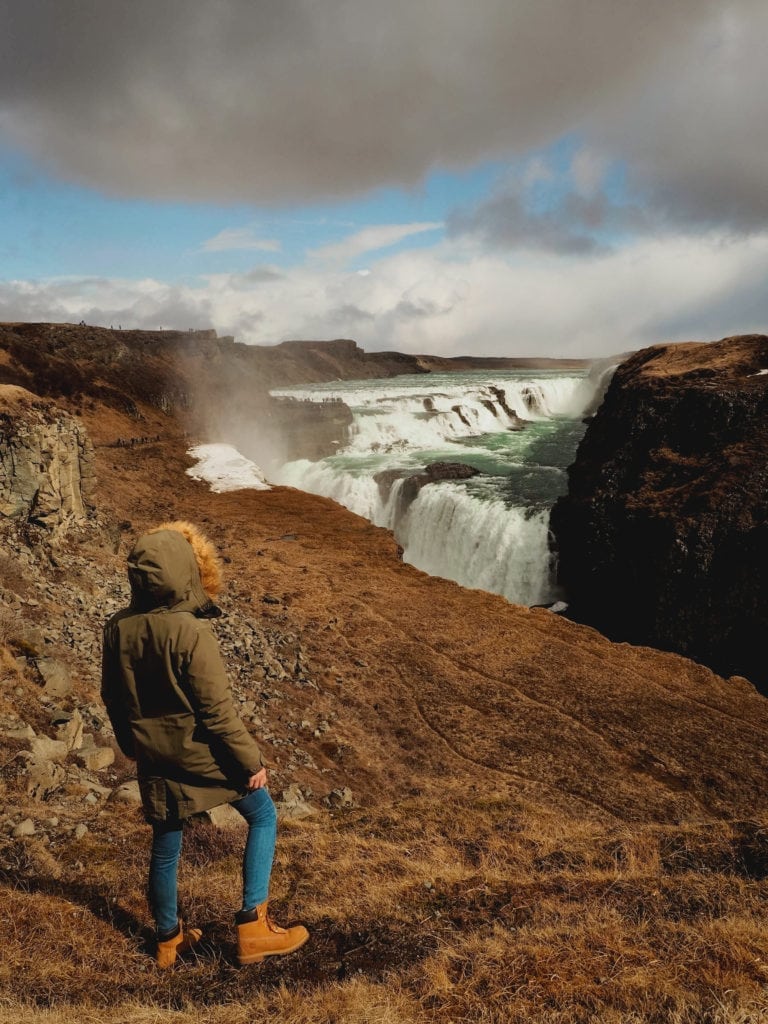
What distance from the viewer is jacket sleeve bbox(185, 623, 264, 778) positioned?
3.04m

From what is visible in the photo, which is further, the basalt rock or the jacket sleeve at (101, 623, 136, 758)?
the basalt rock

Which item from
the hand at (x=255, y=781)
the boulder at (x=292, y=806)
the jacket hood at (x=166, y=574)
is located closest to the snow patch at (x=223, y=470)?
the boulder at (x=292, y=806)

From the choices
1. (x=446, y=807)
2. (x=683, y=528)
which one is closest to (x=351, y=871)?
(x=446, y=807)

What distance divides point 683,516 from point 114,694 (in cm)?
1886

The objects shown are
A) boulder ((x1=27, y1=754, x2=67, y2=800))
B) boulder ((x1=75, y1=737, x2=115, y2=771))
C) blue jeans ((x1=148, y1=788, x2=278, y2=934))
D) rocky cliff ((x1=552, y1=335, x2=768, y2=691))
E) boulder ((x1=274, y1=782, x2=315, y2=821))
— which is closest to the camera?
blue jeans ((x1=148, y1=788, x2=278, y2=934))

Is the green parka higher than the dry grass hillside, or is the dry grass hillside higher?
the green parka

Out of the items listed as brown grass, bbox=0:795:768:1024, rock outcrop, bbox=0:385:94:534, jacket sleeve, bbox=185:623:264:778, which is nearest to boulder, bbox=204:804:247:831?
brown grass, bbox=0:795:768:1024

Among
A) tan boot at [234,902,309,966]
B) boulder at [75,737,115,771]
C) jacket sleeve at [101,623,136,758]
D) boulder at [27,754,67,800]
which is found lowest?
boulder at [75,737,115,771]

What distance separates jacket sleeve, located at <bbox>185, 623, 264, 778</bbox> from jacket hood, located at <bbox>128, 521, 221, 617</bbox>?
0.58ft

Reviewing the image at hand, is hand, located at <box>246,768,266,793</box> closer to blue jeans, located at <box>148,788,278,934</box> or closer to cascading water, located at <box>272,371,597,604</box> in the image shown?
blue jeans, located at <box>148,788,278,934</box>

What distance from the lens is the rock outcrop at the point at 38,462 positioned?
13.1 m

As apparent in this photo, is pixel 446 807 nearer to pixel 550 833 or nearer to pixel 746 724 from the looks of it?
pixel 550 833

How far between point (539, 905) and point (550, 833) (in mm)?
1969

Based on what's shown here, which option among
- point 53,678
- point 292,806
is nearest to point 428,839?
point 292,806
